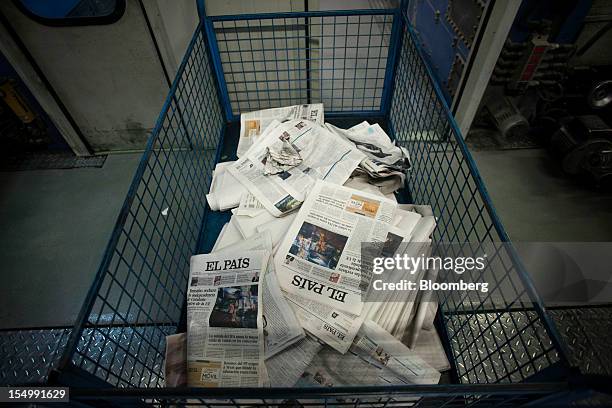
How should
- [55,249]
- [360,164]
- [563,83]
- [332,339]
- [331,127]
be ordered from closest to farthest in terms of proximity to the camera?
[332,339]
[360,164]
[331,127]
[55,249]
[563,83]

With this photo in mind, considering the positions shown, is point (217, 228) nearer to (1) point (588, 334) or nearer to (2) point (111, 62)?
(2) point (111, 62)

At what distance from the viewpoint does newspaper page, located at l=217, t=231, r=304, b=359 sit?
0.93 m

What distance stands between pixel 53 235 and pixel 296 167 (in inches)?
52.5

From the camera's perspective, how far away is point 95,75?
1.78m

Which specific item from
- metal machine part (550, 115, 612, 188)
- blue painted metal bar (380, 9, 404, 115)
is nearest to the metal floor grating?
blue painted metal bar (380, 9, 404, 115)

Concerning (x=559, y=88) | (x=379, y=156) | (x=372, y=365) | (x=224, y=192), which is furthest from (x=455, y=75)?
(x=372, y=365)

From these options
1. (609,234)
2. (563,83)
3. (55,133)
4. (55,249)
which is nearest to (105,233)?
(55,249)

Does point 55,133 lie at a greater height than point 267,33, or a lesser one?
lesser

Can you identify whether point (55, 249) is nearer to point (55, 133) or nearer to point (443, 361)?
point (55, 133)

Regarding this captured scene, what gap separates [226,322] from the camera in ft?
3.18

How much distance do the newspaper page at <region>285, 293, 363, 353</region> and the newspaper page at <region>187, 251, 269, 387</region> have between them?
0.41 ft

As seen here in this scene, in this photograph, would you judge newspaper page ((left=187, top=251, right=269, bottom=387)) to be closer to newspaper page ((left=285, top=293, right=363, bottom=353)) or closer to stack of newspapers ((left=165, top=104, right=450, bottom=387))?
stack of newspapers ((left=165, top=104, right=450, bottom=387))

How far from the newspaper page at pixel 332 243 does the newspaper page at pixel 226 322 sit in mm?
102

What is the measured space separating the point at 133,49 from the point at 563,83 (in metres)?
2.38
